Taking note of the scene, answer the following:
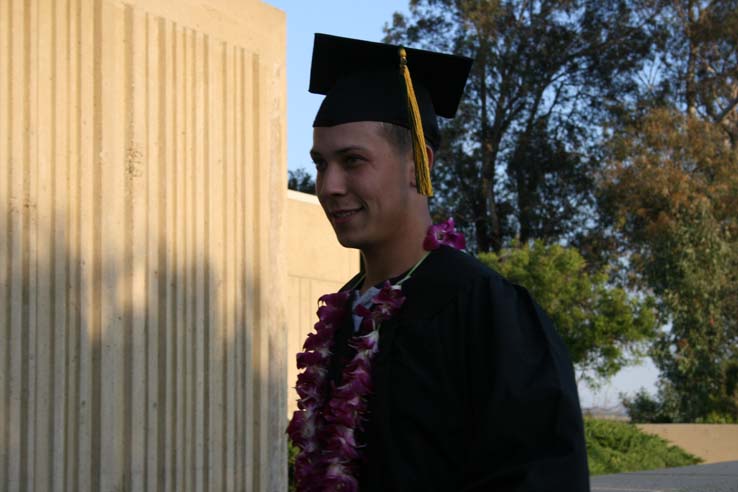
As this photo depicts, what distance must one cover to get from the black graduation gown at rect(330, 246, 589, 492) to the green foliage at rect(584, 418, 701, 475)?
1123 cm

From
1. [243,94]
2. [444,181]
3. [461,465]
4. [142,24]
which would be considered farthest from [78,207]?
[444,181]

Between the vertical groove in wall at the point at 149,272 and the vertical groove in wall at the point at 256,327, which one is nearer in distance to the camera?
the vertical groove in wall at the point at 149,272

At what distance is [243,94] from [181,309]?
150 cm

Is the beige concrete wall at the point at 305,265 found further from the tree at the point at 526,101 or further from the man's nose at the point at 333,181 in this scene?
the tree at the point at 526,101

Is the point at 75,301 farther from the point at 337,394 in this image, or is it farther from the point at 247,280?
the point at 337,394

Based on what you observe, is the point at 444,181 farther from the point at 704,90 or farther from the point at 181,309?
the point at 181,309

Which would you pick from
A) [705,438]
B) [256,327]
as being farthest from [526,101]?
[256,327]

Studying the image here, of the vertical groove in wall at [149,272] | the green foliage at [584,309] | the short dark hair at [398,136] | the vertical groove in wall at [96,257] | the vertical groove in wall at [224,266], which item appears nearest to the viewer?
the short dark hair at [398,136]

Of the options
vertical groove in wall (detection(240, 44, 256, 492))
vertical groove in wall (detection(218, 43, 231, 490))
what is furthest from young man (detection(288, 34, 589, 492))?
vertical groove in wall (detection(240, 44, 256, 492))

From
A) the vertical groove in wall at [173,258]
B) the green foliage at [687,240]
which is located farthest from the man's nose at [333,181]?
the green foliage at [687,240]

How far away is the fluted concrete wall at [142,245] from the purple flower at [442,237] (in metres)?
3.54

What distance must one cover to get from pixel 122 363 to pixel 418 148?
13.4ft

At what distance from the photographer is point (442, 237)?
2.29 metres

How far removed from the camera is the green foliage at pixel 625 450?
13336mm
